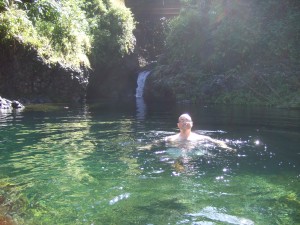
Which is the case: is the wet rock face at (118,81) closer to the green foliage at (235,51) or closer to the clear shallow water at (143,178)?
the green foliage at (235,51)

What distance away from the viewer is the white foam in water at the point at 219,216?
154 inches

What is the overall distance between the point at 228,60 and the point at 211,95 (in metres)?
3.30

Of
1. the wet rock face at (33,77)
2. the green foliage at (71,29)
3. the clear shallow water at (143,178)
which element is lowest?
the clear shallow water at (143,178)

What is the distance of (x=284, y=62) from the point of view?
24812 millimetres


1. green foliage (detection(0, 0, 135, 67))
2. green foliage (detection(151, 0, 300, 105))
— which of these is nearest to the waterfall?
green foliage (detection(151, 0, 300, 105))

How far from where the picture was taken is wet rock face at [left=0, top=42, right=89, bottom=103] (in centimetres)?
1803

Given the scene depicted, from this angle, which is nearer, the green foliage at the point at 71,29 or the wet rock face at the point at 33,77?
the green foliage at the point at 71,29

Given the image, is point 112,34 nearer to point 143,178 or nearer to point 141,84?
point 141,84

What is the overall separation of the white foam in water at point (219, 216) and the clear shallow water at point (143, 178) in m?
0.01

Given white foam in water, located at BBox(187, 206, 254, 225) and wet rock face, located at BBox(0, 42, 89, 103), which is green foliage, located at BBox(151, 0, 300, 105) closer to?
wet rock face, located at BBox(0, 42, 89, 103)

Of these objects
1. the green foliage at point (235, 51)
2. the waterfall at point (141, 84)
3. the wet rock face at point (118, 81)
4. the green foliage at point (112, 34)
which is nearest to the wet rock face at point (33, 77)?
the green foliage at point (112, 34)

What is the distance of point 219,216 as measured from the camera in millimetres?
4078

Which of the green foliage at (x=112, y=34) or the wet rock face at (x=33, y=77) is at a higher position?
the green foliage at (x=112, y=34)

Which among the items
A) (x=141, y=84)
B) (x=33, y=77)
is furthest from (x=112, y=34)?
(x=33, y=77)
